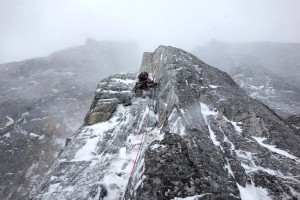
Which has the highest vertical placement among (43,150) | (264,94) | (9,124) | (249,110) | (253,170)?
(249,110)

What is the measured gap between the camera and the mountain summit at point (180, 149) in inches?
343

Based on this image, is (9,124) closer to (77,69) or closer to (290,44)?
(77,69)

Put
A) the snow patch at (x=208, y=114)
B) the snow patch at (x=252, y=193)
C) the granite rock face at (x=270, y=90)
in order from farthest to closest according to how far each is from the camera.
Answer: the granite rock face at (x=270, y=90) → the snow patch at (x=208, y=114) → the snow patch at (x=252, y=193)

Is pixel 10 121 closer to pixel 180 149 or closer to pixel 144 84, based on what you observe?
pixel 144 84

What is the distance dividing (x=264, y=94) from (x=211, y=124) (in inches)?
3996

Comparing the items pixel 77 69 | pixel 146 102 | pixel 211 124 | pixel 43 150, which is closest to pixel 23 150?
pixel 43 150

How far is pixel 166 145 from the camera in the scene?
31.0 feet

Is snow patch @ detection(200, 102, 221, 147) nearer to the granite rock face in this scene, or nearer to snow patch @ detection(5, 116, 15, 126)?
the granite rock face

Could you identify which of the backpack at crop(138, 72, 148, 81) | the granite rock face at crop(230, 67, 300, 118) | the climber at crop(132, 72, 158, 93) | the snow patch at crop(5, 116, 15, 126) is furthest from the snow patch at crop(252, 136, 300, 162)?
the snow patch at crop(5, 116, 15, 126)

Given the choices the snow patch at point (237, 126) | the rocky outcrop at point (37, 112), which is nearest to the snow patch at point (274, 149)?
the snow patch at point (237, 126)

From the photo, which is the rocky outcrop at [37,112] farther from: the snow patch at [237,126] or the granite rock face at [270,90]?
the granite rock face at [270,90]

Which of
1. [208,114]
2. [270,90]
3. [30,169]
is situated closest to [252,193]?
[208,114]

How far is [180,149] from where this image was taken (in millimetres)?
9305

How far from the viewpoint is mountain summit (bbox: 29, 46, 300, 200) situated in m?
8.70
